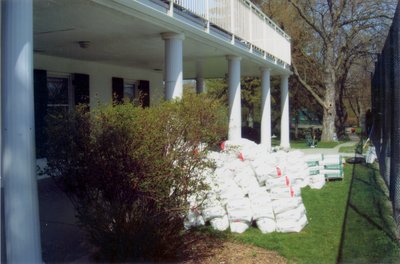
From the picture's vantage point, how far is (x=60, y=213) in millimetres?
6445

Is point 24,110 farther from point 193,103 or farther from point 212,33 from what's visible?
point 212,33

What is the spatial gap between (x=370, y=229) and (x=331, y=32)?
2365 cm

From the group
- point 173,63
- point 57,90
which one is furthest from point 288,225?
point 57,90

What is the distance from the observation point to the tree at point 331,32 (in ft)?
88.3

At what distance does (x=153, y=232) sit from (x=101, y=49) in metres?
5.71

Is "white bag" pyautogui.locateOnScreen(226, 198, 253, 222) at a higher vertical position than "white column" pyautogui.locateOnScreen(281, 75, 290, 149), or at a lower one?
lower

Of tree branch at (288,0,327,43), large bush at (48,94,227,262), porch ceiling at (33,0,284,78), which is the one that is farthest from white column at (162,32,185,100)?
tree branch at (288,0,327,43)

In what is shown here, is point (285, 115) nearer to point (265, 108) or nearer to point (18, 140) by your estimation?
point (265, 108)

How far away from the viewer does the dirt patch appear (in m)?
4.84

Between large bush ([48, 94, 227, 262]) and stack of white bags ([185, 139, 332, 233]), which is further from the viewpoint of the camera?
stack of white bags ([185, 139, 332, 233])

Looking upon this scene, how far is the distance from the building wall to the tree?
1527 centimetres

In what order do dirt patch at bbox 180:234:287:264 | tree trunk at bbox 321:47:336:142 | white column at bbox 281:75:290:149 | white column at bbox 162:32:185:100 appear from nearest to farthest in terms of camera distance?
dirt patch at bbox 180:234:287:264, white column at bbox 162:32:185:100, white column at bbox 281:75:290:149, tree trunk at bbox 321:47:336:142

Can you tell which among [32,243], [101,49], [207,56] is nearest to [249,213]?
[32,243]

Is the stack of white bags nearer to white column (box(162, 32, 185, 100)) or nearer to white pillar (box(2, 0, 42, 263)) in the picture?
white column (box(162, 32, 185, 100))
